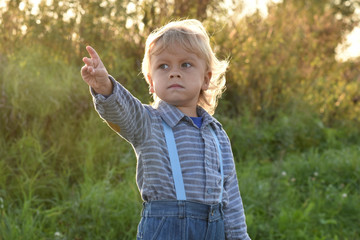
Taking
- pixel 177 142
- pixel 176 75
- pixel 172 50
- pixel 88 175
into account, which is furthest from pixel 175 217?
pixel 88 175

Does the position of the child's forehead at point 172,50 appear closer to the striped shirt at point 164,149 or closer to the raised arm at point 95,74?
the striped shirt at point 164,149

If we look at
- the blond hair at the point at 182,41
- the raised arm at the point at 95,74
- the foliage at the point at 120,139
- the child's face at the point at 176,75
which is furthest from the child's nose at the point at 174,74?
the foliage at the point at 120,139

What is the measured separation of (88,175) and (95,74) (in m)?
2.32

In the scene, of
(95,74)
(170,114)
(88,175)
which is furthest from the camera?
(88,175)

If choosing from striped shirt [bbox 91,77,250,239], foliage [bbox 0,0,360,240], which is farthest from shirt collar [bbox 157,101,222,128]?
foliage [bbox 0,0,360,240]

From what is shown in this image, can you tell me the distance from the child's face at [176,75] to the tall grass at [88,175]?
1.44 meters

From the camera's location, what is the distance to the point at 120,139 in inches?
177

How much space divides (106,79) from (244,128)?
12.6 feet

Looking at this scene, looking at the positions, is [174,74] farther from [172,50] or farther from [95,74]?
[95,74]

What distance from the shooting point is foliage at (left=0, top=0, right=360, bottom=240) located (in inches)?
143

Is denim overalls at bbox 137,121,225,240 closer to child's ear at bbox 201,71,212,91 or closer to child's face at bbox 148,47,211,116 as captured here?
child's face at bbox 148,47,211,116

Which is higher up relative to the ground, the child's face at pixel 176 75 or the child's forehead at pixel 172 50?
Result: the child's forehead at pixel 172 50

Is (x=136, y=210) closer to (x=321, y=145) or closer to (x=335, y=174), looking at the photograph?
(x=335, y=174)

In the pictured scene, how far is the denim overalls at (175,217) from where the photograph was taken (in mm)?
2004
